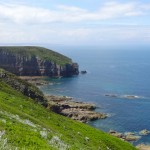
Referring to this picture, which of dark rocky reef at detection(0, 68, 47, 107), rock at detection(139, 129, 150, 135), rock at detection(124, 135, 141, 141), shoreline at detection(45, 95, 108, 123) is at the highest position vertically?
dark rocky reef at detection(0, 68, 47, 107)

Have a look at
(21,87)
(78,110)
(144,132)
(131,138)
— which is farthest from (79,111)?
(21,87)

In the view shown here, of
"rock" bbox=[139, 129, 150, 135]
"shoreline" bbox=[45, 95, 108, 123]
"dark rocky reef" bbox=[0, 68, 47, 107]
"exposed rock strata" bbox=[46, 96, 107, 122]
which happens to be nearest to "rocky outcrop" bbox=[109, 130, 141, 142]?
"rock" bbox=[139, 129, 150, 135]

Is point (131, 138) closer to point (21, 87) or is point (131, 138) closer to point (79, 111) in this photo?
point (79, 111)

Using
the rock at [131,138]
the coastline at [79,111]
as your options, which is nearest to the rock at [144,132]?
the rock at [131,138]

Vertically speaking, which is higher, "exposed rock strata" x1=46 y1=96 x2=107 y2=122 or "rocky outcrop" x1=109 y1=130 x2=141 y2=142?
"exposed rock strata" x1=46 y1=96 x2=107 y2=122

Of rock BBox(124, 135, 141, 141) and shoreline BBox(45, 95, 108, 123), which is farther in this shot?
shoreline BBox(45, 95, 108, 123)

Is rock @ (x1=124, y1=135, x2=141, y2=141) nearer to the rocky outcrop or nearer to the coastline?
the rocky outcrop

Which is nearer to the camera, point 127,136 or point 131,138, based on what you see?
point 131,138

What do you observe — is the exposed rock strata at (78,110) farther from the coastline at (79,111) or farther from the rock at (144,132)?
the rock at (144,132)

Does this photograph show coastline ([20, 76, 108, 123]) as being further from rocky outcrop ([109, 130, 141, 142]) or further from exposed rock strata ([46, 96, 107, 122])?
rocky outcrop ([109, 130, 141, 142])

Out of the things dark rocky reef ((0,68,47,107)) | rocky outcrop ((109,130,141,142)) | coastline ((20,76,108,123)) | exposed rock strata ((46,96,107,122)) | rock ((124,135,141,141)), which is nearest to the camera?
dark rocky reef ((0,68,47,107))

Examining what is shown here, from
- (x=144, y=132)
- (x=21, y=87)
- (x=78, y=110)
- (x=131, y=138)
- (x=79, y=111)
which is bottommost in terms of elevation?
(x=131, y=138)

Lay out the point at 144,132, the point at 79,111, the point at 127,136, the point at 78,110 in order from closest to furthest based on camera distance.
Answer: the point at 127,136 < the point at 144,132 < the point at 79,111 < the point at 78,110

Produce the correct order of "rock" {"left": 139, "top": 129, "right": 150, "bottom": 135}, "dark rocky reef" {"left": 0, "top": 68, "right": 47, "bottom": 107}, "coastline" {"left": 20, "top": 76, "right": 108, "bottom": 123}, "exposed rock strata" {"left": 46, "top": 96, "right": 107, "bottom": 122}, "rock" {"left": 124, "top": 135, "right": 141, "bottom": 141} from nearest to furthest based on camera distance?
"dark rocky reef" {"left": 0, "top": 68, "right": 47, "bottom": 107}
"rock" {"left": 124, "top": 135, "right": 141, "bottom": 141}
"rock" {"left": 139, "top": 129, "right": 150, "bottom": 135}
"coastline" {"left": 20, "top": 76, "right": 108, "bottom": 123}
"exposed rock strata" {"left": 46, "top": 96, "right": 107, "bottom": 122}
